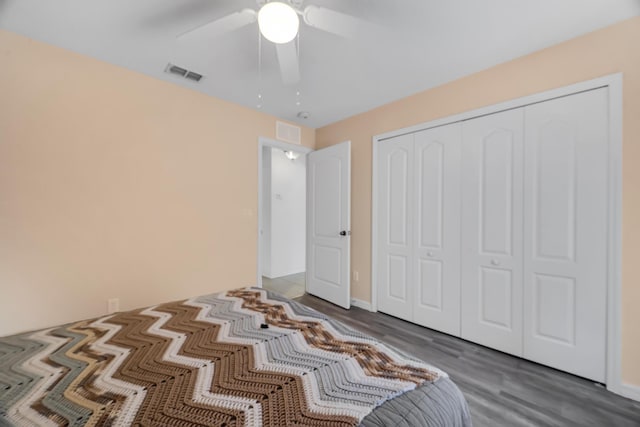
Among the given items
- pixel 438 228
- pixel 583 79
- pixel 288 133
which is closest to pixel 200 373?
pixel 438 228

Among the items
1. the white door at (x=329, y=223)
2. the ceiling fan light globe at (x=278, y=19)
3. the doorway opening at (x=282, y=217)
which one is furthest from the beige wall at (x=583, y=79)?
the doorway opening at (x=282, y=217)

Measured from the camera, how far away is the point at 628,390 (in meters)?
1.62

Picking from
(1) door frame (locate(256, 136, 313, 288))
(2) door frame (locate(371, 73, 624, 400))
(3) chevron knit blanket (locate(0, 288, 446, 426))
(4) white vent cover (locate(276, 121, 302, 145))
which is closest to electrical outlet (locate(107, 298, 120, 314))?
(3) chevron knit blanket (locate(0, 288, 446, 426))

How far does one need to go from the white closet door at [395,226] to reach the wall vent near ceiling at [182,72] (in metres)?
1.96

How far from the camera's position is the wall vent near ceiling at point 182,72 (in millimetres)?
2223

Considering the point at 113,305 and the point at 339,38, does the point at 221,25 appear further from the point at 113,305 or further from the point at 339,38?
the point at 113,305

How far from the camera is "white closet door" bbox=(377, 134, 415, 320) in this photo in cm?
274

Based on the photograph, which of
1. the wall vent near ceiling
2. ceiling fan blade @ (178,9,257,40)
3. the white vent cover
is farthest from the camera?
the white vent cover

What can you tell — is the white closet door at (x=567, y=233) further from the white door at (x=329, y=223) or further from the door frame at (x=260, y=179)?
the door frame at (x=260, y=179)

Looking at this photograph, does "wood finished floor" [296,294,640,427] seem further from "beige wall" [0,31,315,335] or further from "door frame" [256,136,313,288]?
"beige wall" [0,31,315,335]

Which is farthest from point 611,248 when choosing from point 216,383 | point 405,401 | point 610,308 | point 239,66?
point 239,66

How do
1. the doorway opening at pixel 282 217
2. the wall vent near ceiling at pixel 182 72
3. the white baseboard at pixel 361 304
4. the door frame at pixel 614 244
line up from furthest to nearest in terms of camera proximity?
1. the doorway opening at pixel 282 217
2. the white baseboard at pixel 361 304
3. the wall vent near ceiling at pixel 182 72
4. the door frame at pixel 614 244

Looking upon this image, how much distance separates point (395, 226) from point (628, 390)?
6.23 feet

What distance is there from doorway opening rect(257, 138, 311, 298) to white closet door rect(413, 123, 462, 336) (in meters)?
2.14
